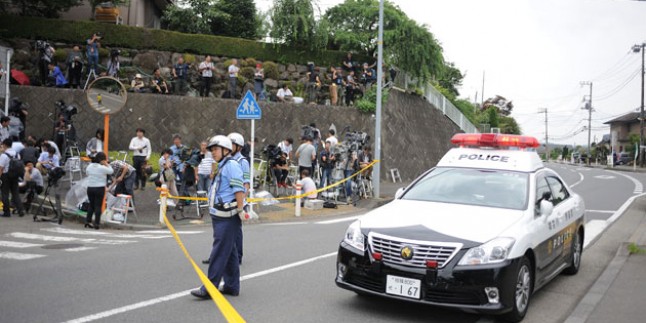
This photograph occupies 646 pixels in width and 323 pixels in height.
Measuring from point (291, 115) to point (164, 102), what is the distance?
17.9ft

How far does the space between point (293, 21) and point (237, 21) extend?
5.49 meters

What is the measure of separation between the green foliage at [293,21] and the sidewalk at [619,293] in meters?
20.2

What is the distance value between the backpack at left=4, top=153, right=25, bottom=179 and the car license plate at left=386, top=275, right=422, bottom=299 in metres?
11.6

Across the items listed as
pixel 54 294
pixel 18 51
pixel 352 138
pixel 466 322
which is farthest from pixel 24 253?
pixel 18 51

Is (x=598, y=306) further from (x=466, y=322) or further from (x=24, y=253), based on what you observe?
(x=24, y=253)

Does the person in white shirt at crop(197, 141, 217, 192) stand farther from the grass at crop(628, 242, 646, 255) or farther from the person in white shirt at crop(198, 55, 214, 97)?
the person in white shirt at crop(198, 55, 214, 97)

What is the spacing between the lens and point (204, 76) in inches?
923

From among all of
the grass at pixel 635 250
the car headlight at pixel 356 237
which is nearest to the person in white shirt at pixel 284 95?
the grass at pixel 635 250

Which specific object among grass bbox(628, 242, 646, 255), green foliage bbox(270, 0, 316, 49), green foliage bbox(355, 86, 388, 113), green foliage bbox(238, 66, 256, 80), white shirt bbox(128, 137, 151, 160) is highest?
green foliage bbox(270, 0, 316, 49)

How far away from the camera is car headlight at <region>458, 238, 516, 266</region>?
5.29m

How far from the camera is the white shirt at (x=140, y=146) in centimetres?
1643

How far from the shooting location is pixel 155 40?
2653 cm

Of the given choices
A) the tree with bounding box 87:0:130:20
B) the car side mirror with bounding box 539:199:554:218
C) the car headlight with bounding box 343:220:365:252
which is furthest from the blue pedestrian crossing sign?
the tree with bounding box 87:0:130:20

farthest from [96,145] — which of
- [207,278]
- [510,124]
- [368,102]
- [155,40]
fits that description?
[510,124]
